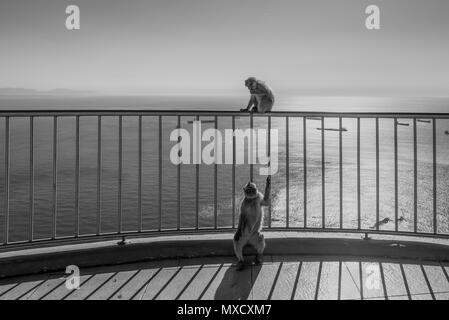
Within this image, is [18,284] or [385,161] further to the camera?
[385,161]

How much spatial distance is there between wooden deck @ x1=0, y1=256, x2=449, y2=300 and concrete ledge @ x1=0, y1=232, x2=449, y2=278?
9 cm

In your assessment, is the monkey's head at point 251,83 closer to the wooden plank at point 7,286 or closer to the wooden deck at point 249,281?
the wooden deck at point 249,281

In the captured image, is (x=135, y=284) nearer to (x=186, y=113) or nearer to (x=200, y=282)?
(x=200, y=282)

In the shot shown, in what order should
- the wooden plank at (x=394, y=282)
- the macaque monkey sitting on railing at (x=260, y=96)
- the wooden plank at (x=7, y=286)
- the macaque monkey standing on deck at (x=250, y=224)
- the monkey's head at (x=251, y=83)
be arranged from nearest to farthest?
the wooden plank at (x=394, y=282) < the wooden plank at (x=7, y=286) < the macaque monkey standing on deck at (x=250, y=224) < the macaque monkey sitting on railing at (x=260, y=96) < the monkey's head at (x=251, y=83)

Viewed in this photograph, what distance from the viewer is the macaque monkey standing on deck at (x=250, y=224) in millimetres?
3004

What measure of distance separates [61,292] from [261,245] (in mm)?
1446

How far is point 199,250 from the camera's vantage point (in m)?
3.27

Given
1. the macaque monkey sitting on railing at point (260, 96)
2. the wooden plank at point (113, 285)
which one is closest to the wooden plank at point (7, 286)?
the wooden plank at point (113, 285)

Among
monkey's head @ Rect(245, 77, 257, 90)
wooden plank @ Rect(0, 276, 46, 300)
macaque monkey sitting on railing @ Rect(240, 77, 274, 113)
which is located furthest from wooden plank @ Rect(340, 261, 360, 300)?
monkey's head @ Rect(245, 77, 257, 90)

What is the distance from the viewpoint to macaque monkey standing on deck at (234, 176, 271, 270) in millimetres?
3004

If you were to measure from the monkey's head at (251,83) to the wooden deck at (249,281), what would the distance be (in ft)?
7.34
